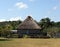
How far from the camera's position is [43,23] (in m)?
123

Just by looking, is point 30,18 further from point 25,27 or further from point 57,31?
point 57,31

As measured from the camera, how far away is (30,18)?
90.3 metres

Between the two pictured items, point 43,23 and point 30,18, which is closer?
point 30,18

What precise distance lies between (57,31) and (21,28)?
1415cm

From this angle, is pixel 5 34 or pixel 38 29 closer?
pixel 5 34

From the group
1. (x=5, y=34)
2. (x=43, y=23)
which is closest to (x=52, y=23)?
(x=43, y=23)

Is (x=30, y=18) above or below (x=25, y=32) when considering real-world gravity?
above

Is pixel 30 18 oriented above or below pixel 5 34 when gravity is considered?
above

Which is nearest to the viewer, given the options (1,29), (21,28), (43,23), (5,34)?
(1,29)

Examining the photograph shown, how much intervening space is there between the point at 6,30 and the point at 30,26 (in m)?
13.8

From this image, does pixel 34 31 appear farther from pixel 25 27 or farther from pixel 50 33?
pixel 50 33

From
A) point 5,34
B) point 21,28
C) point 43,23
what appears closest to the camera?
point 5,34

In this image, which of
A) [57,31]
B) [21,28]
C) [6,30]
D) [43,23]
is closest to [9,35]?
[6,30]

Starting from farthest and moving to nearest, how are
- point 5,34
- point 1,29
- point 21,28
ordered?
point 21,28 < point 5,34 < point 1,29
